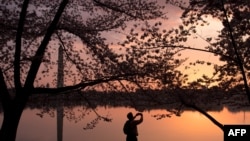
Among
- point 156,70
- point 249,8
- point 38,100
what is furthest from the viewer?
point 38,100

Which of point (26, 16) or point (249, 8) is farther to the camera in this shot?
point (26, 16)

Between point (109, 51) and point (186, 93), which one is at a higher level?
point (109, 51)

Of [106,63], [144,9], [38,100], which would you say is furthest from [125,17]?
[38,100]

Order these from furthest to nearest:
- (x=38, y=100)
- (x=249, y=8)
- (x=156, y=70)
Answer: (x=38, y=100) → (x=156, y=70) → (x=249, y=8)

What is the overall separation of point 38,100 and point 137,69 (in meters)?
4.00

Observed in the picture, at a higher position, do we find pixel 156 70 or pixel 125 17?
pixel 125 17

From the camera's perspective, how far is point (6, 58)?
1500 cm

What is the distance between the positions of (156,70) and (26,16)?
460 cm

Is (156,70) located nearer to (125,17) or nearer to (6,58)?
(125,17)

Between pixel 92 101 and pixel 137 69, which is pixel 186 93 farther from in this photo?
pixel 92 101

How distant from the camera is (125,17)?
1539cm

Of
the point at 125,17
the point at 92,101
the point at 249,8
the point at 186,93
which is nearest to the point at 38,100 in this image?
the point at 92,101

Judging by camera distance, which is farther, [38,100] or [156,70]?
[38,100]

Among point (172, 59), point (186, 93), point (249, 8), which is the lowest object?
point (186, 93)
